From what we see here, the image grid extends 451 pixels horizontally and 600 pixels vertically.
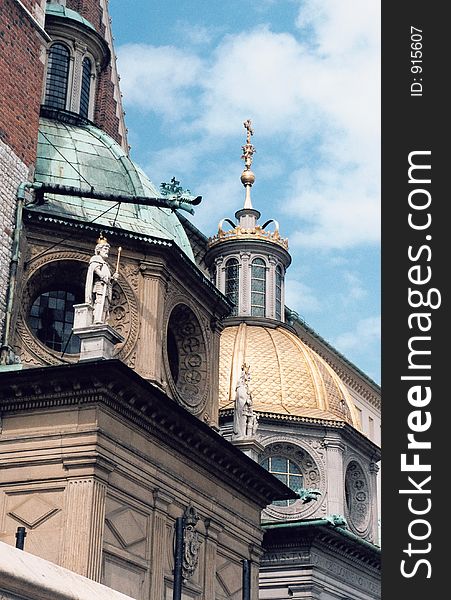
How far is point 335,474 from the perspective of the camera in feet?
146

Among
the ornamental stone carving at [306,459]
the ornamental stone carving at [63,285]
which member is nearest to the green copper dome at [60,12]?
the ornamental stone carving at [63,285]

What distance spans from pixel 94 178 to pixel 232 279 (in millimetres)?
22586

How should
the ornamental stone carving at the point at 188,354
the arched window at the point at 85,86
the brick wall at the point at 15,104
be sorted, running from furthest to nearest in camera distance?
the arched window at the point at 85,86 → the ornamental stone carving at the point at 188,354 → the brick wall at the point at 15,104

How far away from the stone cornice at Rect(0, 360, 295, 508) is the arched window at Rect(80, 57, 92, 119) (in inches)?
468

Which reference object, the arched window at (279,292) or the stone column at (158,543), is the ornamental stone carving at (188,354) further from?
the arched window at (279,292)

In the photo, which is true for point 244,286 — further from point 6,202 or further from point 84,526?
point 84,526

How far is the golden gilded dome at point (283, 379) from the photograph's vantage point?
44219 mm

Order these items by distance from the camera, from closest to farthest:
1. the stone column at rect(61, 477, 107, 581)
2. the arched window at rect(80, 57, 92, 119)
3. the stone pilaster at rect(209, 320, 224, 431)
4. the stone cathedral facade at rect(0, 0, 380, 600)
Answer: the stone column at rect(61, 477, 107, 581) < the stone cathedral facade at rect(0, 0, 380, 600) < the stone pilaster at rect(209, 320, 224, 431) < the arched window at rect(80, 57, 92, 119)

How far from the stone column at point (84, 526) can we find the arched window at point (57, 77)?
13768 millimetres

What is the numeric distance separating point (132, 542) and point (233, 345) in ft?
73.4

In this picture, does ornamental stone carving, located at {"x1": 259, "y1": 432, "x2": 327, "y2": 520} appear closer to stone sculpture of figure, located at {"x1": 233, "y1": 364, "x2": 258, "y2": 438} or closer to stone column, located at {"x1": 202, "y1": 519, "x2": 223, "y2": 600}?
stone sculpture of figure, located at {"x1": 233, "y1": 364, "x2": 258, "y2": 438}

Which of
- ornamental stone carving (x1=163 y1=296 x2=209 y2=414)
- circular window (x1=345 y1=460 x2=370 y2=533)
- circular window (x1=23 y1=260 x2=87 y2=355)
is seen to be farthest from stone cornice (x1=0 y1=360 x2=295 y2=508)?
circular window (x1=345 y1=460 x2=370 y2=533)

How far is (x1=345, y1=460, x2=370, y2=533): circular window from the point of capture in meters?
46.0

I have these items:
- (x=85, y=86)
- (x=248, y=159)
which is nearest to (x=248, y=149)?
(x=248, y=159)
